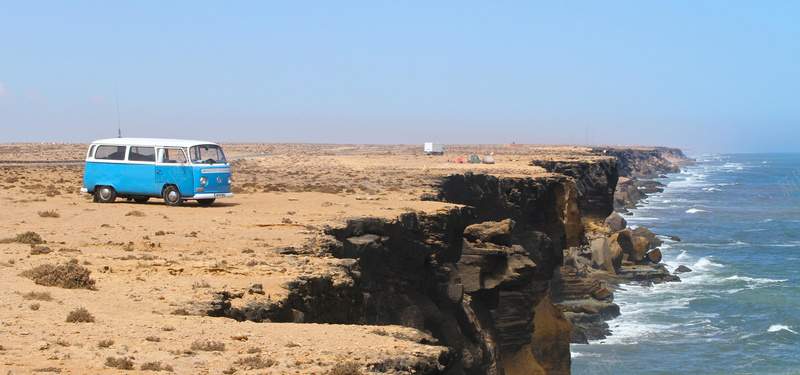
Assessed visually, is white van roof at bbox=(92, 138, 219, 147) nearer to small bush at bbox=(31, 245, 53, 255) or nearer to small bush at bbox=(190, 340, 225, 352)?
small bush at bbox=(31, 245, 53, 255)

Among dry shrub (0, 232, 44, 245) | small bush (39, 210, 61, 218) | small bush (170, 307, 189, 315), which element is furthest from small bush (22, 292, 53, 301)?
small bush (39, 210, 61, 218)

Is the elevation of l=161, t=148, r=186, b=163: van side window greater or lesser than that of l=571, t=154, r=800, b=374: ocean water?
greater

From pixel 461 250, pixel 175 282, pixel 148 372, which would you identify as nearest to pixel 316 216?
pixel 461 250

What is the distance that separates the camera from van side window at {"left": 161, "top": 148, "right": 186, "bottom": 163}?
72.4 ft

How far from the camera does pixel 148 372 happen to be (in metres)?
7.31

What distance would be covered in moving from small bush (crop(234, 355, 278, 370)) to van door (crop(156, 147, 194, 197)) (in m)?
15.0

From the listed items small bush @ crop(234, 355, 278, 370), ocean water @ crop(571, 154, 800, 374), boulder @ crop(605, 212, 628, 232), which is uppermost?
small bush @ crop(234, 355, 278, 370)

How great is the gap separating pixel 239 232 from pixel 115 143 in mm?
7313

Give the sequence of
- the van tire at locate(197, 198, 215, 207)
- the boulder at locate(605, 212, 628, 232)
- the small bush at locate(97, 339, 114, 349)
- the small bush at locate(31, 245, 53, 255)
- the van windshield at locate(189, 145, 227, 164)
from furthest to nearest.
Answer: the boulder at locate(605, 212, 628, 232), the van tire at locate(197, 198, 215, 207), the van windshield at locate(189, 145, 227, 164), the small bush at locate(31, 245, 53, 255), the small bush at locate(97, 339, 114, 349)

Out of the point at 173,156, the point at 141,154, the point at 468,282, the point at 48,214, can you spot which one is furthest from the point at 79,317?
the point at 468,282

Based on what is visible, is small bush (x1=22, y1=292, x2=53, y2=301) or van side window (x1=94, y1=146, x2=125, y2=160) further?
van side window (x1=94, y1=146, x2=125, y2=160)

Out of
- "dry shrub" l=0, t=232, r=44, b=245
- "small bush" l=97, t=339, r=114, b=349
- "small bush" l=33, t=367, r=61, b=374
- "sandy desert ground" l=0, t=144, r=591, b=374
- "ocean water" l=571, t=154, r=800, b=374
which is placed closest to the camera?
"small bush" l=33, t=367, r=61, b=374

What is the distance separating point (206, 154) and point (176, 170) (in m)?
1.18

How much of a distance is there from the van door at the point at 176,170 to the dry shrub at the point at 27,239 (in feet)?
23.1
